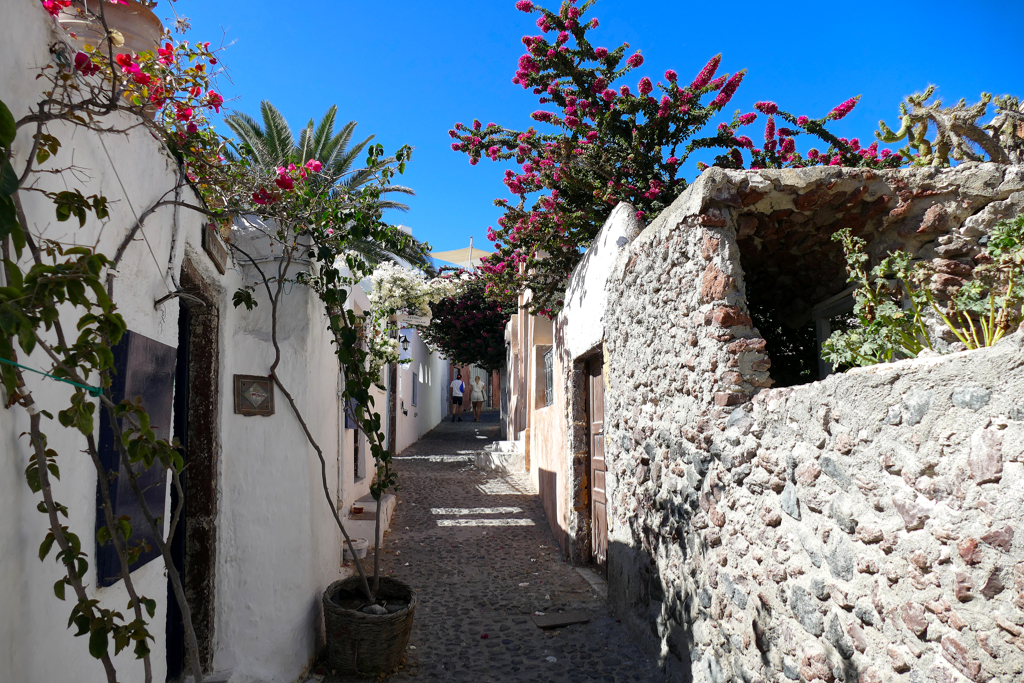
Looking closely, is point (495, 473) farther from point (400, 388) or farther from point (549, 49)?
point (549, 49)

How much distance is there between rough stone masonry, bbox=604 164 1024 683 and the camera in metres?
1.81

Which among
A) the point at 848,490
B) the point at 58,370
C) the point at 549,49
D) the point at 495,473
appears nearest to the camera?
the point at 58,370

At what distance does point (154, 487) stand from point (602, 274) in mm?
3651

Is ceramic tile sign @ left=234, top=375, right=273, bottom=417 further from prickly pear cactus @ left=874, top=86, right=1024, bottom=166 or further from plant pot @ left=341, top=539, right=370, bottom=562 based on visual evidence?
prickly pear cactus @ left=874, top=86, right=1024, bottom=166

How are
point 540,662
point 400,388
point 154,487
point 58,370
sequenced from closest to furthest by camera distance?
point 58,370 < point 154,487 < point 540,662 < point 400,388

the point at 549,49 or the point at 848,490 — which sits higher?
the point at 549,49

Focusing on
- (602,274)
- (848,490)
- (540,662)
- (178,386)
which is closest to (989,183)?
(848,490)

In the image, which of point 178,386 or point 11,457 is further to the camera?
point 178,386

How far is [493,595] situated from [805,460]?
3.73 metres

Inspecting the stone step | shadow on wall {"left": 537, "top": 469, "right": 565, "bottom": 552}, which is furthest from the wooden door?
the stone step

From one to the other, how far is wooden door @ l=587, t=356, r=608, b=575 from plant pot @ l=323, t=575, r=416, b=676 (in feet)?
7.07

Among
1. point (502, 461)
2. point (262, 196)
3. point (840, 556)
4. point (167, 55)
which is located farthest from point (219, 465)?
point (502, 461)

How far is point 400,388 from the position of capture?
14305mm

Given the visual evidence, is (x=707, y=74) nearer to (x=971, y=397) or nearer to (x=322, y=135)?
(x=971, y=397)
